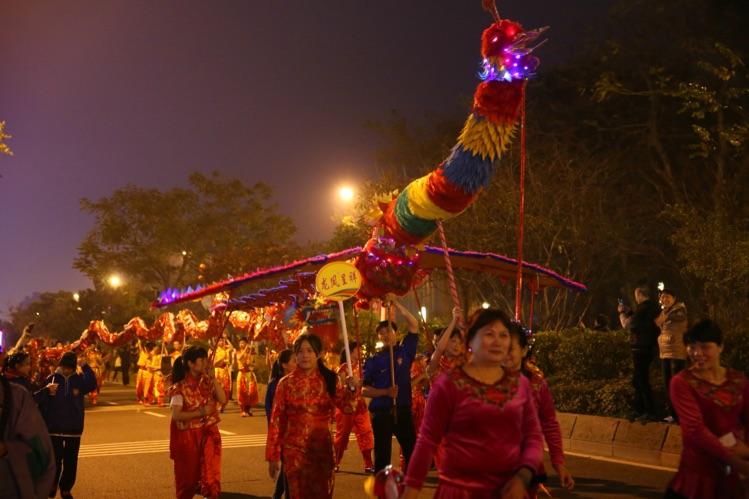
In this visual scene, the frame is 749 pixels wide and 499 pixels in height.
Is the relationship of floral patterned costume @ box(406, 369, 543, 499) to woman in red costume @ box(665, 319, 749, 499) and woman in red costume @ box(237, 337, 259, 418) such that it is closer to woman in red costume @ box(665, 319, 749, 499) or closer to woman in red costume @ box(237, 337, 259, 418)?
woman in red costume @ box(665, 319, 749, 499)

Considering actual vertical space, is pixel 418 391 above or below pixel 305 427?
above

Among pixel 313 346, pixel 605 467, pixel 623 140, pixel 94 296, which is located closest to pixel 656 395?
pixel 605 467

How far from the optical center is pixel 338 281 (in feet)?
28.4

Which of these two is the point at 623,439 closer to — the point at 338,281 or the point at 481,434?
the point at 338,281

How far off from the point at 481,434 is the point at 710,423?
1658 millimetres

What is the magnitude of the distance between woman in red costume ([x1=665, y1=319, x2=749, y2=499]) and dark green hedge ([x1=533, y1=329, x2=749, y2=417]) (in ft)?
25.0

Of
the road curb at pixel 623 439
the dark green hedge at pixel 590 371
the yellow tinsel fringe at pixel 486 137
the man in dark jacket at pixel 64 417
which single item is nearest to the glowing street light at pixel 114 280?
the dark green hedge at pixel 590 371

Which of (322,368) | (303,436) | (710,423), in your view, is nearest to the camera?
(710,423)

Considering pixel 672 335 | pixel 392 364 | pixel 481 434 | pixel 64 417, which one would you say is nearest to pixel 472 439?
pixel 481 434

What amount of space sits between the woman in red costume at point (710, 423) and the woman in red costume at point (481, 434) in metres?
1.20

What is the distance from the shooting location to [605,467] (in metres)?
10.6

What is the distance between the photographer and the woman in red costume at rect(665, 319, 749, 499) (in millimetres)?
4887

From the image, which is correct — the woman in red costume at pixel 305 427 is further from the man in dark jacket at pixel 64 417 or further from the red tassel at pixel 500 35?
the man in dark jacket at pixel 64 417

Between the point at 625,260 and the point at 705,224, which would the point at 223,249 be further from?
the point at 705,224
